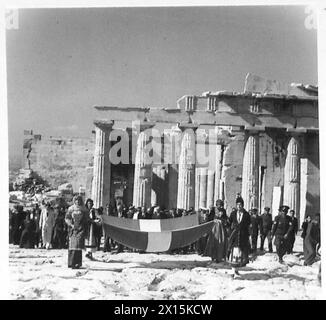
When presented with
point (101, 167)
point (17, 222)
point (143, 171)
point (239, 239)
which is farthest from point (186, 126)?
point (17, 222)

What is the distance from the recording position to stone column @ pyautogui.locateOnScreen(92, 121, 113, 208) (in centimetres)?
1639

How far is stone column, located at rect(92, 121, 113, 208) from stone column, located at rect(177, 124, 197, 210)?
1.92m

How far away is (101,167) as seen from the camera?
16.4 m

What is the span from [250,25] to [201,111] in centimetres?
286

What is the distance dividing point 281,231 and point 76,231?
15.9 feet

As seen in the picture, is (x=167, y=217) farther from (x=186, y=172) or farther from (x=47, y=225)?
(x=47, y=225)

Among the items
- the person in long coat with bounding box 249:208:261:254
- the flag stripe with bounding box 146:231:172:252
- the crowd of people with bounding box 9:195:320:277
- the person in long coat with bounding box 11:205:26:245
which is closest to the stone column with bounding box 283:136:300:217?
the crowd of people with bounding box 9:195:320:277

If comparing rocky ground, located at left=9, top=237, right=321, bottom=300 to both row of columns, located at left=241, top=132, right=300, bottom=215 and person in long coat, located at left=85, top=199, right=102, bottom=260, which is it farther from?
row of columns, located at left=241, top=132, right=300, bottom=215

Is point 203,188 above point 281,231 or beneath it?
above

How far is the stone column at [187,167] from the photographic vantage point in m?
16.4

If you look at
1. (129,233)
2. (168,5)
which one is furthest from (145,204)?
(168,5)

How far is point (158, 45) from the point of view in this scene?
14898mm
